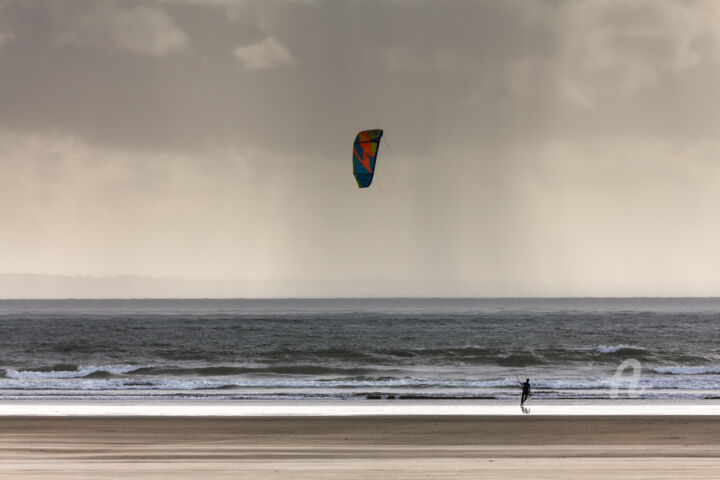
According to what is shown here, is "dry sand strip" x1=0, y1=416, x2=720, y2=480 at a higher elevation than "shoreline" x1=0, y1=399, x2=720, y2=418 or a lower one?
higher

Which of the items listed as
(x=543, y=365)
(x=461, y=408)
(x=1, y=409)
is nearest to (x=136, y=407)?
(x=1, y=409)

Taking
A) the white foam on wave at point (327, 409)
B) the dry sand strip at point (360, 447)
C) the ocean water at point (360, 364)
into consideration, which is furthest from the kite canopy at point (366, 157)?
the dry sand strip at point (360, 447)

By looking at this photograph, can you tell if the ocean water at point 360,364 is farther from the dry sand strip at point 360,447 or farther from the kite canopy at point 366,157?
the kite canopy at point 366,157

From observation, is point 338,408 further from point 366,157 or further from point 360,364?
point 360,364

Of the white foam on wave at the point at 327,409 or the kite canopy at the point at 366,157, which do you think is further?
the kite canopy at the point at 366,157

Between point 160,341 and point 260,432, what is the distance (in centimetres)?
3428

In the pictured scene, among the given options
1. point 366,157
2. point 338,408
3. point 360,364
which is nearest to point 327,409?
point 338,408

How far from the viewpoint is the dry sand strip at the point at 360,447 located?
1051cm

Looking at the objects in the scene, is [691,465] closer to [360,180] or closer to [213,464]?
[213,464]

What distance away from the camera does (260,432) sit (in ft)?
46.1

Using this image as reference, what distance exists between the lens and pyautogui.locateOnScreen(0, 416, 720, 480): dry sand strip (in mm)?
10508

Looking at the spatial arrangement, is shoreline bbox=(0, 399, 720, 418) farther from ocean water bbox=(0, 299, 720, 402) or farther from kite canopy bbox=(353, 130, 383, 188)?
kite canopy bbox=(353, 130, 383, 188)

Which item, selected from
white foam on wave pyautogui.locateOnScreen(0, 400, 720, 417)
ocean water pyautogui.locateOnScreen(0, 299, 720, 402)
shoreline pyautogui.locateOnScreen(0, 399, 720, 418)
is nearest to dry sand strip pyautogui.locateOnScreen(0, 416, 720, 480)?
shoreline pyautogui.locateOnScreen(0, 399, 720, 418)

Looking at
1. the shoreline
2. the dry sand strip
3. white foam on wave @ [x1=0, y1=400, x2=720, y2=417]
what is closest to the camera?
the dry sand strip
